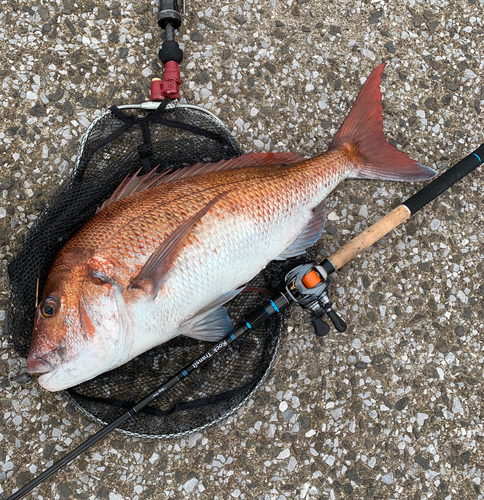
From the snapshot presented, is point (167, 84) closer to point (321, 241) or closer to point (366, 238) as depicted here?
point (321, 241)

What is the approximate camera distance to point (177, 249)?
162cm

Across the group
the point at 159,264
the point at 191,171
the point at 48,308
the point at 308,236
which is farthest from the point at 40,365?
the point at 308,236

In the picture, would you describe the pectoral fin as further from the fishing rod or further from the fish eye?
the fishing rod

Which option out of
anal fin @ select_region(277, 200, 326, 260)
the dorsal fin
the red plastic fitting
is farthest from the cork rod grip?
the red plastic fitting

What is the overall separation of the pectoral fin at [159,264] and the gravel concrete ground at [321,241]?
2.73ft

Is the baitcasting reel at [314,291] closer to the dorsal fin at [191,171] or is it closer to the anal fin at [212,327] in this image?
the anal fin at [212,327]

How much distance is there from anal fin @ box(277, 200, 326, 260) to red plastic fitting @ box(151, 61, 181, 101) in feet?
3.05

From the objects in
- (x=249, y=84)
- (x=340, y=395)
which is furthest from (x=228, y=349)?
(x=249, y=84)

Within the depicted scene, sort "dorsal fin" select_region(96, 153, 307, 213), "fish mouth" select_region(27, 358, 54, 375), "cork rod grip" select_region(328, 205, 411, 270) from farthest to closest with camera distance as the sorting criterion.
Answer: "cork rod grip" select_region(328, 205, 411, 270) → "dorsal fin" select_region(96, 153, 307, 213) → "fish mouth" select_region(27, 358, 54, 375)

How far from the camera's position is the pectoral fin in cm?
158

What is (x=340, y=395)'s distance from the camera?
219 cm

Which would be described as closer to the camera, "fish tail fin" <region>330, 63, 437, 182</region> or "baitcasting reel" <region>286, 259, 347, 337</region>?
"baitcasting reel" <region>286, 259, 347, 337</region>

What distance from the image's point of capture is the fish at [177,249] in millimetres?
1540

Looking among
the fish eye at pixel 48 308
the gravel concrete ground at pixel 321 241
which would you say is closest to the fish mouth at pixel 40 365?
the fish eye at pixel 48 308
